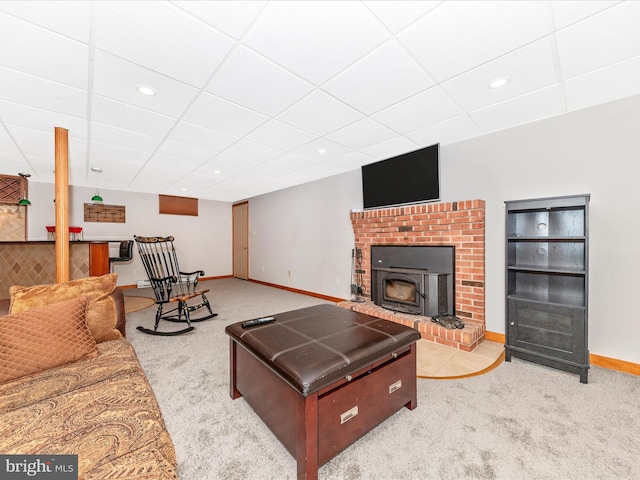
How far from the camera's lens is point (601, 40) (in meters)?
1.61

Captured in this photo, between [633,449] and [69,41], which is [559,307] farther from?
[69,41]

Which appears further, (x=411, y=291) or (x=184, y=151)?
(x=184, y=151)

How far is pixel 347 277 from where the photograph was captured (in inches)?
184

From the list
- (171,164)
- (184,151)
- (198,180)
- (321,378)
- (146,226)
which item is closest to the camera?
(321,378)

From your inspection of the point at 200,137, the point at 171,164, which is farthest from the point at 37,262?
the point at 200,137

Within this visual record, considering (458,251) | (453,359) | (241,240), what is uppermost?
(241,240)

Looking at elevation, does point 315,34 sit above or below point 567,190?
above

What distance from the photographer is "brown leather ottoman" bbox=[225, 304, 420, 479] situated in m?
1.27

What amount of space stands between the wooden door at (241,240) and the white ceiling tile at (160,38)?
5873 millimetres

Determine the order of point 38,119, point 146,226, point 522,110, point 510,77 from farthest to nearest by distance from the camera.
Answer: point 146,226 → point 38,119 → point 522,110 → point 510,77

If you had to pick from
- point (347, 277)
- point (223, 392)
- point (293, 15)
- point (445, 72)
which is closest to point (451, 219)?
point (445, 72)

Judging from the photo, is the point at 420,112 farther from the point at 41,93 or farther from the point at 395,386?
the point at 41,93

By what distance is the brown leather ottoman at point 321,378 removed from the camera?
4.18ft

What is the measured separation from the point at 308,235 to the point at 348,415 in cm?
426
